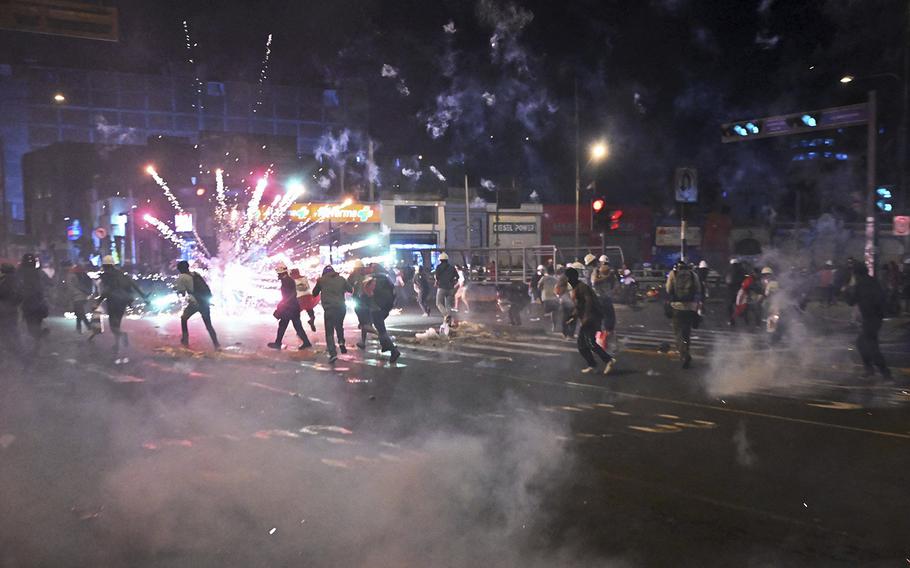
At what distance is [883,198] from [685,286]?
28.6 ft

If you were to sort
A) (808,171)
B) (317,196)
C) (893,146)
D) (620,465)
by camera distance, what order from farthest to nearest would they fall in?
1. (808,171)
2. (317,196)
3. (893,146)
4. (620,465)

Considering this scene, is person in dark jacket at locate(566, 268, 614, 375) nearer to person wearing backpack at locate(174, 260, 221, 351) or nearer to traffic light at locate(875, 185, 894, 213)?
person wearing backpack at locate(174, 260, 221, 351)

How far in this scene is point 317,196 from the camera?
43.2 meters

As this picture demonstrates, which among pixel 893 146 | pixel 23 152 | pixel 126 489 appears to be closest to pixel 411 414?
pixel 126 489

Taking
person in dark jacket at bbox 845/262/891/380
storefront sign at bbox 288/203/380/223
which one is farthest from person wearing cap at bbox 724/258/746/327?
storefront sign at bbox 288/203/380/223

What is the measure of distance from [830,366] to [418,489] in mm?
8963

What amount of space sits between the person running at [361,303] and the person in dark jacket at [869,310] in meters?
7.59

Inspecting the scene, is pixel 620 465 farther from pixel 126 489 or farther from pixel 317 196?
pixel 317 196

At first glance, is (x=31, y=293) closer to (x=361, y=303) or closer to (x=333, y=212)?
(x=361, y=303)

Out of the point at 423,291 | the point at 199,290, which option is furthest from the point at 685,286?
the point at 423,291

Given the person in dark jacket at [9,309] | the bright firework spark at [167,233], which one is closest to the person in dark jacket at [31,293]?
the person in dark jacket at [9,309]

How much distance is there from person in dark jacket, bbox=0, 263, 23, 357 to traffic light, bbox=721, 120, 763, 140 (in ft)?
51.4

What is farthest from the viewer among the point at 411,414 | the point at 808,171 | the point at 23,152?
the point at 23,152

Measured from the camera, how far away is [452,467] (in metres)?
5.79
